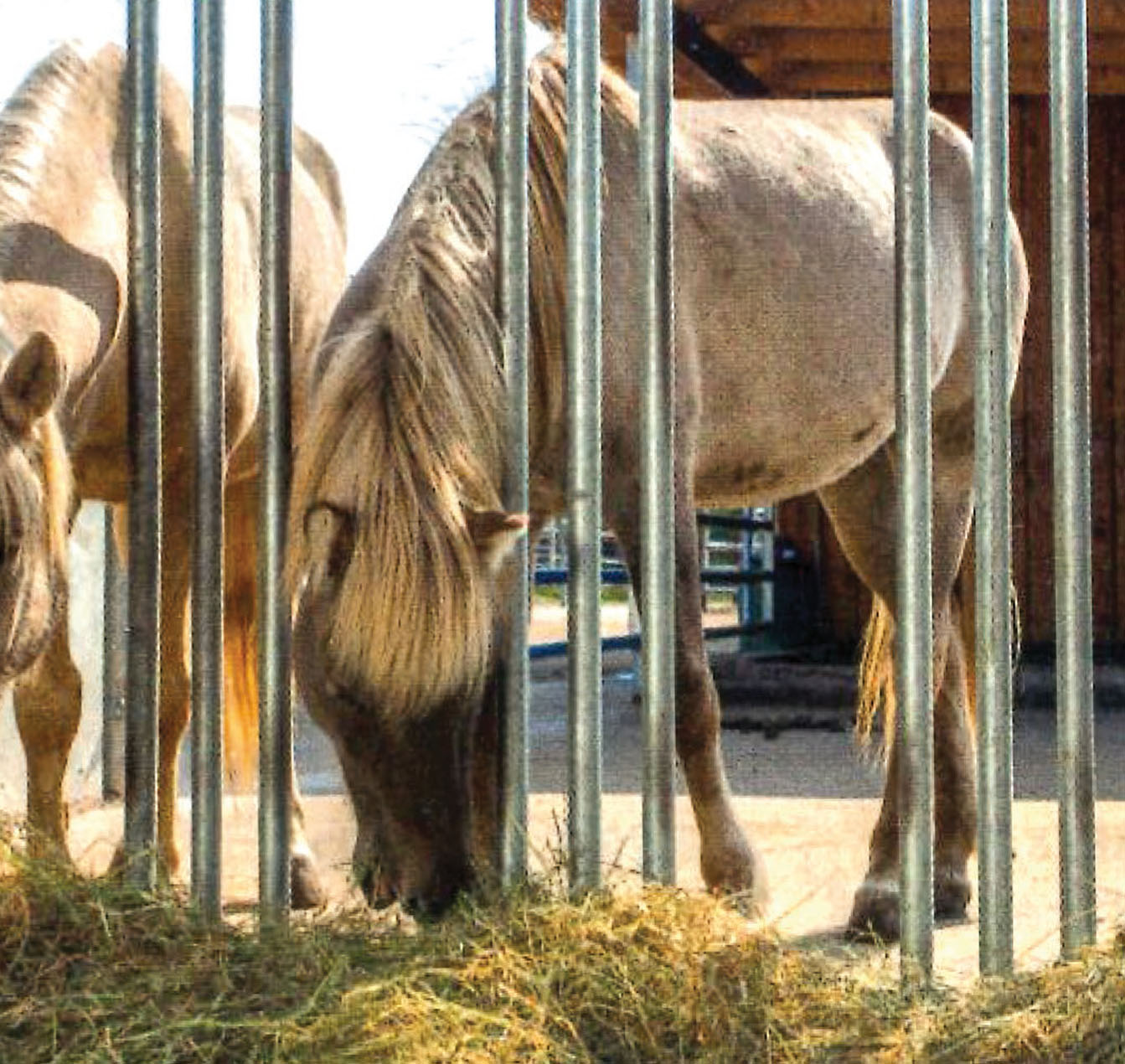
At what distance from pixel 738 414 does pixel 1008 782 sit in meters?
1.36

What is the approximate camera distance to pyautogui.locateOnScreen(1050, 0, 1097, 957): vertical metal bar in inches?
115

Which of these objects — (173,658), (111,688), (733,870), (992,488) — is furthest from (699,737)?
(111,688)

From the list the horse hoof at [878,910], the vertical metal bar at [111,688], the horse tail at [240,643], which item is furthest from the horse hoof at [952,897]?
the vertical metal bar at [111,688]

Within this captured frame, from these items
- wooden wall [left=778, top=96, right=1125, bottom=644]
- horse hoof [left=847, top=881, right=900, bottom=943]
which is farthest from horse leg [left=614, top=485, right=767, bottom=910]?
wooden wall [left=778, top=96, right=1125, bottom=644]

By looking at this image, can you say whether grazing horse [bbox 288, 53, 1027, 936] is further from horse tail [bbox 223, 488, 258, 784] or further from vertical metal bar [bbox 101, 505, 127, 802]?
vertical metal bar [bbox 101, 505, 127, 802]

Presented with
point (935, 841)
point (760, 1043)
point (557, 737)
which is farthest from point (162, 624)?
point (557, 737)

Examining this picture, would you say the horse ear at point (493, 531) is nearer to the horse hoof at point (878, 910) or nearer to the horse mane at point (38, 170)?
the horse mane at point (38, 170)

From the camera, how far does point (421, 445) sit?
9.77 ft

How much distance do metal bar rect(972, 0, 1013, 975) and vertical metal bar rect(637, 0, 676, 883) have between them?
485 millimetres

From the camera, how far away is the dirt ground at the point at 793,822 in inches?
161

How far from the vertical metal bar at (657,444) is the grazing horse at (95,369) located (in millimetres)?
880

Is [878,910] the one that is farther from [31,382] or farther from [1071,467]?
[31,382]

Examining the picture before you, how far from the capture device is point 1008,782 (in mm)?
2879

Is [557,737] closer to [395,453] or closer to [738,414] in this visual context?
[738,414]
